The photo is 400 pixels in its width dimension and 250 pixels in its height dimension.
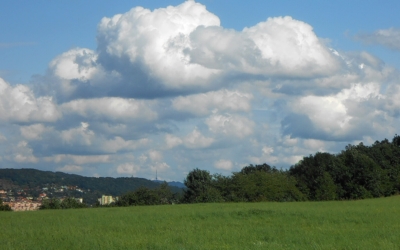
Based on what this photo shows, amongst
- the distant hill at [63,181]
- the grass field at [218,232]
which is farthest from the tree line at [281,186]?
the distant hill at [63,181]

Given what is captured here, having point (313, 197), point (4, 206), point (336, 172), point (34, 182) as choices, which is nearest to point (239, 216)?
point (4, 206)

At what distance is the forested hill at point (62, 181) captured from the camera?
354 ft

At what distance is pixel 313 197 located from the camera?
69250mm

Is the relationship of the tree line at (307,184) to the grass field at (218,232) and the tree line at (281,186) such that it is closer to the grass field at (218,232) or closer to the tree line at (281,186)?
the tree line at (281,186)

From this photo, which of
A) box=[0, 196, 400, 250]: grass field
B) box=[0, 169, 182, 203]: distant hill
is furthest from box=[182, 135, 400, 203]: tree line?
box=[0, 169, 182, 203]: distant hill

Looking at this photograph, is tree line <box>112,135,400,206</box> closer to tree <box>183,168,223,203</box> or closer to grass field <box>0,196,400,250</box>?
tree <box>183,168,223,203</box>

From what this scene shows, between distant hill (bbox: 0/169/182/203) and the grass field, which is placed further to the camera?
distant hill (bbox: 0/169/182/203)

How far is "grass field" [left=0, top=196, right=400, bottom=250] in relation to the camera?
19.4m

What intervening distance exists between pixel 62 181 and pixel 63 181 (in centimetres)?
21

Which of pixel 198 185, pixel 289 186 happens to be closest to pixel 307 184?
pixel 289 186

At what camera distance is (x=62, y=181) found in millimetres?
112750

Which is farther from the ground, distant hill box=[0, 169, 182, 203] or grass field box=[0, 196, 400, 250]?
distant hill box=[0, 169, 182, 203]

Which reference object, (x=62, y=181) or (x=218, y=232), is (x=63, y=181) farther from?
(x=218, y=232)

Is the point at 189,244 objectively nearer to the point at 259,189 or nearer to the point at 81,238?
the point at 81,238
